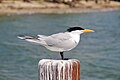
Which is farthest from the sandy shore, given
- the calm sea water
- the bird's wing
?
the bird's wing

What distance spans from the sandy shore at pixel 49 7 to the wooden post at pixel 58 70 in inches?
1419

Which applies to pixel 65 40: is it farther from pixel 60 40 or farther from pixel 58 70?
pixel 58 70

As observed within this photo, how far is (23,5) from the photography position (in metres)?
44.4

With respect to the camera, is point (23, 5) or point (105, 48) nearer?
point (105, 48)

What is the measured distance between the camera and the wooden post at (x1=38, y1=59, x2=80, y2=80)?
191 inches

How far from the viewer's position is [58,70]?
15.9 ft

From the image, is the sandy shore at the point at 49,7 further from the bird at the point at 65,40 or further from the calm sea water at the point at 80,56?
the bird at the point at 65,40

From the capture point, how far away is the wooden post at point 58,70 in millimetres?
4852

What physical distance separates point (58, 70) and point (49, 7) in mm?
42053

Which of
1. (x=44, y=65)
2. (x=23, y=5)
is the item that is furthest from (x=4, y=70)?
(x=23, y=5)

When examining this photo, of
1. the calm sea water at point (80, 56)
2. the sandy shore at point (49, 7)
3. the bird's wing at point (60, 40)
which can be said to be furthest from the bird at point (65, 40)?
the sandy shore at point (49, 7)

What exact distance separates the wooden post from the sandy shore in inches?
1419

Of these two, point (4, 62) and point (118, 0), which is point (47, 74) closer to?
point (4, 62)

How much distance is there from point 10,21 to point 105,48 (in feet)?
51.2
